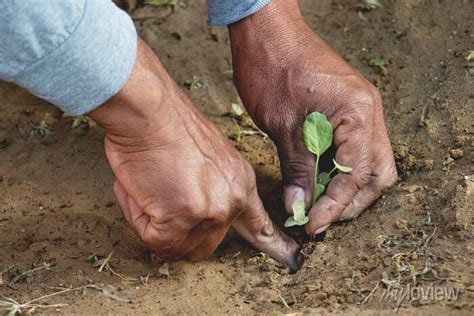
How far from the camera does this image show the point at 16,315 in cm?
→ 203

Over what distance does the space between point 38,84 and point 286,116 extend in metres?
0.90

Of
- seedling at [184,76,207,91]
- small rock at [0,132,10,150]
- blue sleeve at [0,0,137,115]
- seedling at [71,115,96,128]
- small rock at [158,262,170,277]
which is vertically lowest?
small rock at [0,132,10,150]

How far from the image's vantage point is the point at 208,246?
2188 mm

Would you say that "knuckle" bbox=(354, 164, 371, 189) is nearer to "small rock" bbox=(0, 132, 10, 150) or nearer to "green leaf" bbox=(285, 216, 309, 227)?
"green leaf" bbox=(285, 216, 309, 227)

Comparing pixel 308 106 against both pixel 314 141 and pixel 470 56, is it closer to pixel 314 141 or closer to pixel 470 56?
pixel 314 141

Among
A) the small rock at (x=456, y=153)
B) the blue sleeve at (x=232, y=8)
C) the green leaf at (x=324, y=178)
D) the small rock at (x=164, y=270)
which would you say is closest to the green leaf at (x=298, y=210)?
the green leaf at (x=324, y=178)

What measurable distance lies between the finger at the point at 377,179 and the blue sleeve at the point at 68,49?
92 cm

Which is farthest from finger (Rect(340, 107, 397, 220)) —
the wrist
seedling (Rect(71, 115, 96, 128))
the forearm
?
seedling (Rect(71, 115, 96, 128))

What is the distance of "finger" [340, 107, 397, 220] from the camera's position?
2.38m

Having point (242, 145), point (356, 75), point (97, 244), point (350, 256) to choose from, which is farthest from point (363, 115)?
point (97, 244)

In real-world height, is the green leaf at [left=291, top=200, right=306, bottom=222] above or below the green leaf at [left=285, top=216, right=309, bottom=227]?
above

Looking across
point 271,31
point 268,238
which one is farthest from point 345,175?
point 271,31

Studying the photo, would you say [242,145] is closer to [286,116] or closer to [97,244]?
[286,116]

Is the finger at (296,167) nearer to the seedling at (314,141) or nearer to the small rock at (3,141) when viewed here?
the seedling at (314,141)
